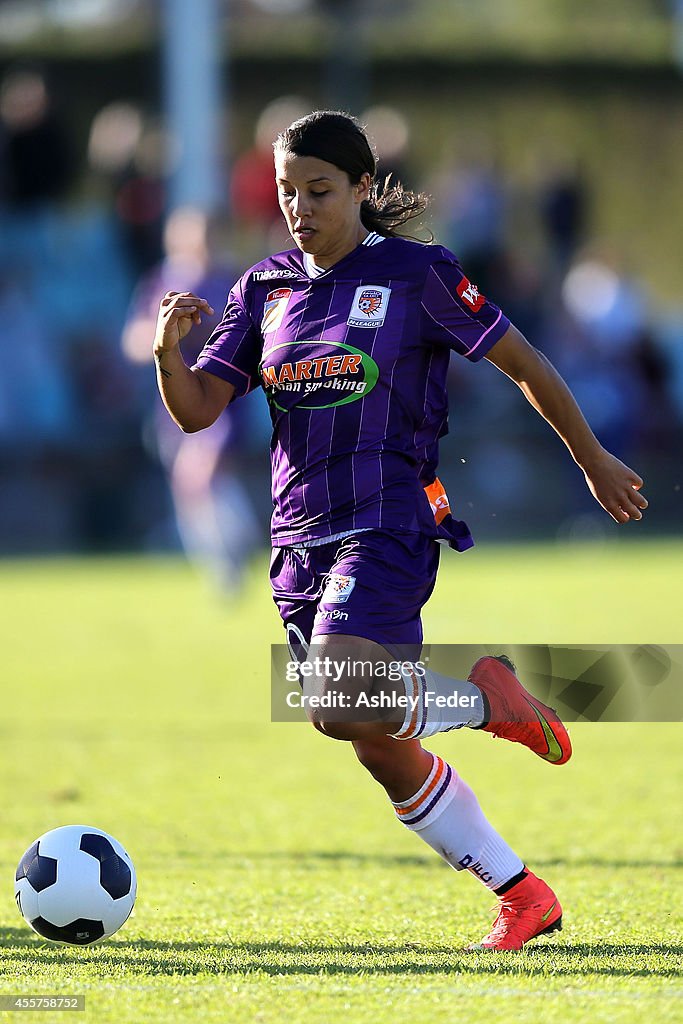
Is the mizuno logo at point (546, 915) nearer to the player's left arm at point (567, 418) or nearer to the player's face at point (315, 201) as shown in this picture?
the player's left arm at point (567, 418)

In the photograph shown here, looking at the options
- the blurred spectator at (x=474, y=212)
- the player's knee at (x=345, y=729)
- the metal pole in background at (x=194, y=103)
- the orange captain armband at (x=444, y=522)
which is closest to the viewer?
the player's knee at (x=345, y=729)

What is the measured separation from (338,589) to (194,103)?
45.8 ft

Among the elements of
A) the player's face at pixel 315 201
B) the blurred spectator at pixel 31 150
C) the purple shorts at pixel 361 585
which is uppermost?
the blurred spectator at pixel 31 150

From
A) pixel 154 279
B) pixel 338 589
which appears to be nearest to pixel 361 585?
pixel 338 589

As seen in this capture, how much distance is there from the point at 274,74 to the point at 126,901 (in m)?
21.4

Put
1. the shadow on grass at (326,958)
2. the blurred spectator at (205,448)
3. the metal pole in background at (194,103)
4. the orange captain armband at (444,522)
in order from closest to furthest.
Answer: the shadow on grass at (326,958) → the orange captain armband at (444,522) → the blurred spectator at (205,448) → the metal pole in background at (194,103)

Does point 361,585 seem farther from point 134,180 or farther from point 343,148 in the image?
point 134,180

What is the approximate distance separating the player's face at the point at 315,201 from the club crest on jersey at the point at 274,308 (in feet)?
0.47

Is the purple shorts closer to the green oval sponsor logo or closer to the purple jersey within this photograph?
the purple jersey

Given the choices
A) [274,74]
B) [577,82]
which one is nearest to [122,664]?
[274,74]

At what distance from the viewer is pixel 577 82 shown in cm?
2605

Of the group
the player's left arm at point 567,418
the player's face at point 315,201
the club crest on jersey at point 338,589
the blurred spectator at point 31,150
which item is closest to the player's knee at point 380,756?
the club crest on jersey at point 338,589

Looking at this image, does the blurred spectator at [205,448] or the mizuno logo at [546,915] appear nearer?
the mizuno logo at [546,915]

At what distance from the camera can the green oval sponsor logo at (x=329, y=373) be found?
4355mm
